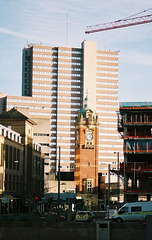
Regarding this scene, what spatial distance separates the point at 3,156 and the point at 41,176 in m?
44.5

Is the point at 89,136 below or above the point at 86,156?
above

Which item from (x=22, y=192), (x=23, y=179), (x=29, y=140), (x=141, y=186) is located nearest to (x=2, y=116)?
(x=29, y=140)

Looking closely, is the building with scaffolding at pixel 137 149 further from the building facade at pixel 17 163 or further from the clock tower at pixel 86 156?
the clock tower at pixel 86 156

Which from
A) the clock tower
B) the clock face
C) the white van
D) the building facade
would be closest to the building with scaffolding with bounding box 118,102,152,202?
the building facade

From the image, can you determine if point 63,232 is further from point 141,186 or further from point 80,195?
point 80,195

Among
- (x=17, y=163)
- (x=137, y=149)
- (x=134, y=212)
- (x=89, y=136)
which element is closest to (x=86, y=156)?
(x=89, y=136)

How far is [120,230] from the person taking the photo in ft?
156

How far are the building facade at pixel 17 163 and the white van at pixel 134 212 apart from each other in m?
42.1

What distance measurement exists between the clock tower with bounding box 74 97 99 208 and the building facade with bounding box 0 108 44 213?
31.1m

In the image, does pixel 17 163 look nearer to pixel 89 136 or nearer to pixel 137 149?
pixel 137 149

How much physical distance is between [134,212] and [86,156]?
11465cm

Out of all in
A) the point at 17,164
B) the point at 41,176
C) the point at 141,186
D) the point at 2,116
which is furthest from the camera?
the point at 41,176

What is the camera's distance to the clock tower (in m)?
171

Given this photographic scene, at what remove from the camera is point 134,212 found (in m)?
58.5
